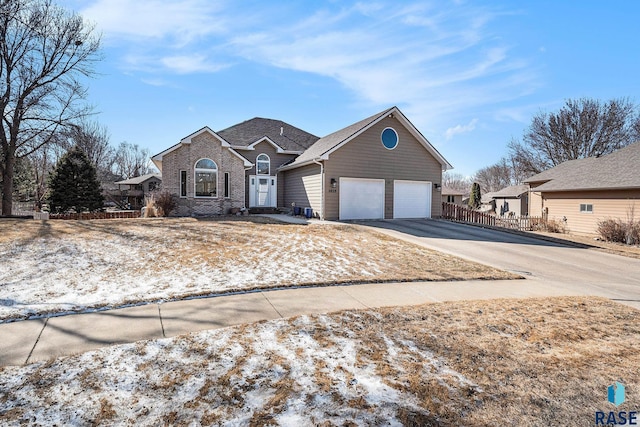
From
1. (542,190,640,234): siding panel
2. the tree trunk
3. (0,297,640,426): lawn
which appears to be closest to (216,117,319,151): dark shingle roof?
the tree trunk

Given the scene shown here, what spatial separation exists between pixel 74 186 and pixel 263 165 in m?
13.1

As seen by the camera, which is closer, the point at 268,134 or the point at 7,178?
the point at 7,178

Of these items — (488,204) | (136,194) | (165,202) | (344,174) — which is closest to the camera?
(165,202)

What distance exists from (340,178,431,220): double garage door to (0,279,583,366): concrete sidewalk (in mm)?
10834

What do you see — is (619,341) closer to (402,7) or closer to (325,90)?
(402,7)

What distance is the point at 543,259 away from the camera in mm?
9617

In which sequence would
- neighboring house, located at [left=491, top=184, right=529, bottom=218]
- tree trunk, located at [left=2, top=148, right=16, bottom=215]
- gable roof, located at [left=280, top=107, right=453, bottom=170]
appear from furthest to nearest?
neighboring house, located at [left=491, top=184, right=529, bottom=218] < tree trunk, located at [left=2, top=148, right=16, bottom=215] < gable roof, located at [left=280, top=107, right=453, bottom=170]

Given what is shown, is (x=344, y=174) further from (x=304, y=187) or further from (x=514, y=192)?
(x=514, y=192)

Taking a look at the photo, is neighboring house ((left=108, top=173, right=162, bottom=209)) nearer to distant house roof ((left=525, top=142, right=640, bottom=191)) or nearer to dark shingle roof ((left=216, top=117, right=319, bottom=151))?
dark shingle roof ((left=216, top=117, right=319, bottom=151))

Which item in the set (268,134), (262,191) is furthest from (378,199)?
(268,134)

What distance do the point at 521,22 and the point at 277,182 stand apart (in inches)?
596

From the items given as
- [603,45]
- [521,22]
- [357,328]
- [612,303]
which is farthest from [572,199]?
[357,328]

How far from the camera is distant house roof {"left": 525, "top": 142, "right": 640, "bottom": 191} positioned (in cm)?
1745

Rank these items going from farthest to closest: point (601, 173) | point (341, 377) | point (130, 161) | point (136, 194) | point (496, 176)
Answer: point (496, 176) → point (130, 161) → point (136, 194) → point (601, 173) → point (341, 377)
